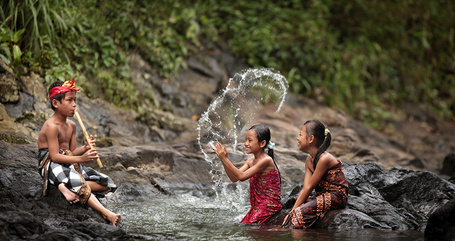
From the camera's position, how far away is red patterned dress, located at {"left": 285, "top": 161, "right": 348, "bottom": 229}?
14.9 feet

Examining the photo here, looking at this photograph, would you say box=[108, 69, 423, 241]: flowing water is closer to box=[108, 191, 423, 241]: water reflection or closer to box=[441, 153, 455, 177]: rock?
box=[108, 191, 423, 241]: water reflection

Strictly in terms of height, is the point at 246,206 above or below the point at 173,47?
below

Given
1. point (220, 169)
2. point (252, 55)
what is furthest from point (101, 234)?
point (252, 55)

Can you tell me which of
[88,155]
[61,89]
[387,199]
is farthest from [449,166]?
[61,89]

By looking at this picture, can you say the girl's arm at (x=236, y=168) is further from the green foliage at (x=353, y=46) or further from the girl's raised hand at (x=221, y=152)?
the green foliage at (x=353, y=46)

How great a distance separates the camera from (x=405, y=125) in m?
12.6

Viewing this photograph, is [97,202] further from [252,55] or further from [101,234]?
[252,55]

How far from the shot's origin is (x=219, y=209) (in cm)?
577

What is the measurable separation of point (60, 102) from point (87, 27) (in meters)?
5.09

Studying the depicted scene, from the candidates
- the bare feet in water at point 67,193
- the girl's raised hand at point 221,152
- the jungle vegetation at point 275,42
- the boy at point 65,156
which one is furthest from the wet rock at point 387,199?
the jungle vegetation at point 275,42

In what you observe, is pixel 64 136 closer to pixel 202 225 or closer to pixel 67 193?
pixel 67 193

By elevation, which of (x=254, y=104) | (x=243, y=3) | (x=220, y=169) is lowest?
(x=220, y=169)

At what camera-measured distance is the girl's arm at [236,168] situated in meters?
4.75

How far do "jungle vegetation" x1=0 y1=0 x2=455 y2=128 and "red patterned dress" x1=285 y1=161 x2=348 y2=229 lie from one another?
15.7 ft
